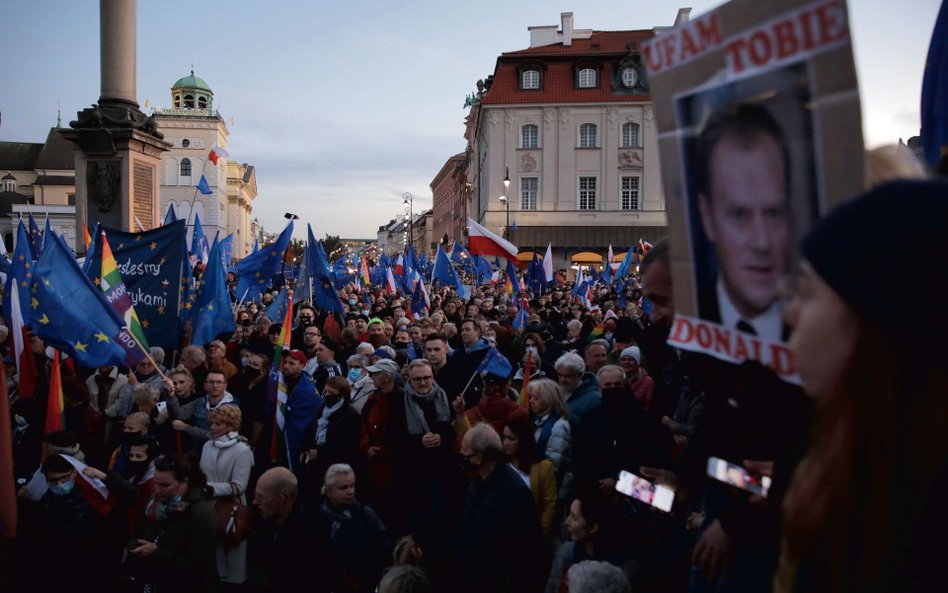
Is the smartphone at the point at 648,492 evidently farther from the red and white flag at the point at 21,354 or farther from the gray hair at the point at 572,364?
the red and white flag at the point at 21,354

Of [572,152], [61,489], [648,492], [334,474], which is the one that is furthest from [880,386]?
[572,152]

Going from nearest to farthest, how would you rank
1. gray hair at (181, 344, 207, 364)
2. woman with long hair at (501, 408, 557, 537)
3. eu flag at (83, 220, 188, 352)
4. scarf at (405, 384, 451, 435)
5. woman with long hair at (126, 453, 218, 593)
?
1. woman with long hair at (126, 453, 218, 593)
2. woman with long hair at (501, 408, 557, 537)
3. scarf at (405, 384, 451, 435)
4. gray hair at (181, 344, 207, 364)
5. eu flag at (83, 220, 188, 352)

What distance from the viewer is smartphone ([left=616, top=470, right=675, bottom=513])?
6.79 ft

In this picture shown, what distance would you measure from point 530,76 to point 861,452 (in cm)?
5506

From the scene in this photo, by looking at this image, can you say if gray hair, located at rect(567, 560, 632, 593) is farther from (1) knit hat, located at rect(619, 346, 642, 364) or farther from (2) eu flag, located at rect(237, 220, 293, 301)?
(2) eu flag, located at rect(237, 220, 293, 301)

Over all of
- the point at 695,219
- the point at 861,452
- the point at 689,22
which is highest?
the point at 689,22

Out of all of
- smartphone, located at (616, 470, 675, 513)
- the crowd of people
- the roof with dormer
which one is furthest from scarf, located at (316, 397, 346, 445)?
the roof with dormer

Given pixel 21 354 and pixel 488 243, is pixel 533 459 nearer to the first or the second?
pixel 21 354

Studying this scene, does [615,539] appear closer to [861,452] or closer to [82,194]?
[861,452]

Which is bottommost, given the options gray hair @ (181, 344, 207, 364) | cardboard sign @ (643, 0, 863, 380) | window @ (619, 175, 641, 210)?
gray hair @ (181, 344, 207, 364)

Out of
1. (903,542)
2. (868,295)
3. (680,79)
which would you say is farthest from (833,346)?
(680,79)

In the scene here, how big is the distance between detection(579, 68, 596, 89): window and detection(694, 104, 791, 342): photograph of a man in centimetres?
5385

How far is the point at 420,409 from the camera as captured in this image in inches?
270

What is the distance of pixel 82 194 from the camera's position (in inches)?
754
